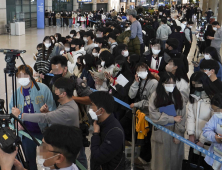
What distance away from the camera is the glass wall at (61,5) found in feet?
100

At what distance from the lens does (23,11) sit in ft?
80.1

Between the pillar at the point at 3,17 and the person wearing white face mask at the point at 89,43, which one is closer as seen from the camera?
the person wearing white face mask at the point at 89,43

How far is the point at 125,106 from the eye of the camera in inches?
179

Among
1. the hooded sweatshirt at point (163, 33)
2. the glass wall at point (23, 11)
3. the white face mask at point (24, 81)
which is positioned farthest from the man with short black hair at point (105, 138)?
the glass wall at point (23, 11)

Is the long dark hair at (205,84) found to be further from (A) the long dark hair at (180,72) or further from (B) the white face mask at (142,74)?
(A) the long dark hair at (180,72)

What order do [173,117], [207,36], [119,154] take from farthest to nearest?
[207,36] → [173,117] → [119,154]

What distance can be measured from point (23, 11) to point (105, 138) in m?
23.7

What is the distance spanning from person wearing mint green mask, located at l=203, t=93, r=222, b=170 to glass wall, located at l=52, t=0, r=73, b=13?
2900cm

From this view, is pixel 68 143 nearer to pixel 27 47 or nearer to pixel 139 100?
pixel 139 100

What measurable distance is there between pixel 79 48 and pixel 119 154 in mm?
4549

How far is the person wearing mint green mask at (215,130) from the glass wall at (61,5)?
29.0 metres

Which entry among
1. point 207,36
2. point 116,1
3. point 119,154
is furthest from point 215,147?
point 116,1

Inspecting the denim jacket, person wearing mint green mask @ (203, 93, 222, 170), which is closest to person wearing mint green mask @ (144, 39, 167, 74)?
person wearing mint green mask @ (203, 93, 222, 170)

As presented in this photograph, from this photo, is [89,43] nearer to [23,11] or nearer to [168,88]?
[168,88]
